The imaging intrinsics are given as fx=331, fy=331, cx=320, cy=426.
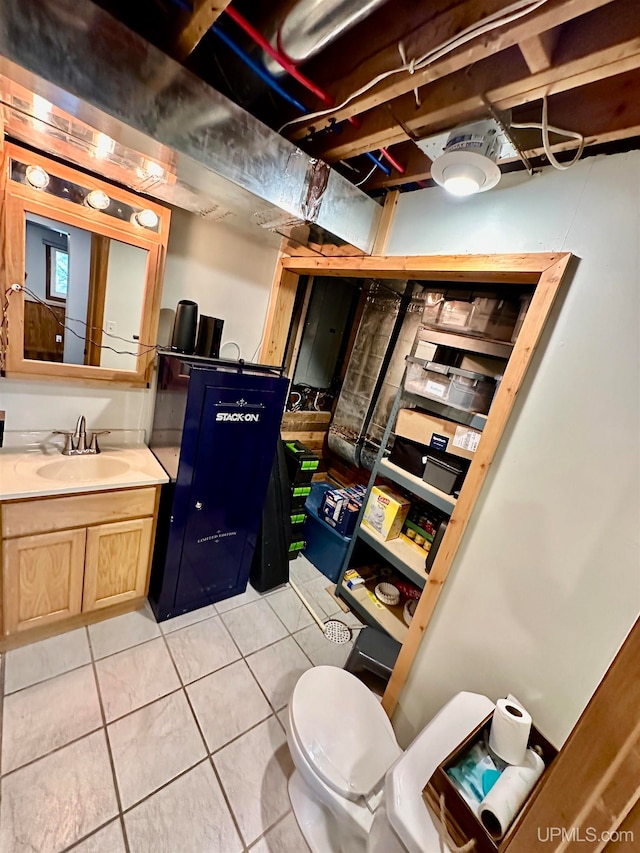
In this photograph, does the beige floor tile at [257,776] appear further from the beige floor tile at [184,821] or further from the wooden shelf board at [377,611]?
the wooden shelf board at [377,611]

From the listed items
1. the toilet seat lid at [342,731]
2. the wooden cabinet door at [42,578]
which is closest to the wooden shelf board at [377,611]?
the toilet seat lid at [342,731]

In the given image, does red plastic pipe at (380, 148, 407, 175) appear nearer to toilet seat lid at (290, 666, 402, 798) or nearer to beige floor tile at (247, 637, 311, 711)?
toilet seat lid at (290, 666, 402, 798)

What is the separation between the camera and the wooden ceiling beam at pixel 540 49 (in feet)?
2.76

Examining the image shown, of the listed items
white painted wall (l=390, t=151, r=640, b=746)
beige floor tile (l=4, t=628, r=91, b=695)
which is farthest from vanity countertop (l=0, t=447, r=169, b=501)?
white painted wall (l=390, t=151, r=640, b=746)

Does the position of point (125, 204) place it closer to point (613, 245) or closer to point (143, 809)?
point (613, 245)

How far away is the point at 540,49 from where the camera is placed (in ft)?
2.80

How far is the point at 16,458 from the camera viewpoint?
1.62 metres

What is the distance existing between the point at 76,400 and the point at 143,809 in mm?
1802

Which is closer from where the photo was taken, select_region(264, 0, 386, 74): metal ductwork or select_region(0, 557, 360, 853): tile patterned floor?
select_region(264, 0, 386, 74): metal ductwork

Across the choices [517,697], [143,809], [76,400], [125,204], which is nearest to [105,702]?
[143,809]

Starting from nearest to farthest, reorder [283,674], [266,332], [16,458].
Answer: [16,458]
[283,674]
[266,332]

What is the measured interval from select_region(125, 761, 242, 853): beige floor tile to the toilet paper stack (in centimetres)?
94

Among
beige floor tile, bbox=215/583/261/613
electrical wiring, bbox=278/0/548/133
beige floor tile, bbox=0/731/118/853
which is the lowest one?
beige floor tile, bbox=215/583/261/613

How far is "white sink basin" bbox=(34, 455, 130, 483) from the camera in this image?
1605mm
